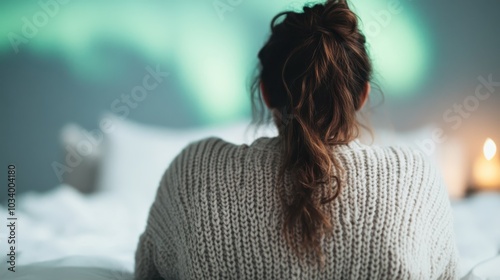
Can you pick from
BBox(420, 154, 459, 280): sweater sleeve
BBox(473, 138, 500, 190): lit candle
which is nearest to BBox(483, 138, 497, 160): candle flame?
BBox(473, 138, 500, 190): lit candle

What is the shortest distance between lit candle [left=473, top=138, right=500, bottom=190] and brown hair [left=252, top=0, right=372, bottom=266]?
154 centimetres

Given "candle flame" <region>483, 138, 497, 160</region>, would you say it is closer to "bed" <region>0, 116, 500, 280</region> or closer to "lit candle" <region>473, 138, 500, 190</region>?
"lit candle" <region>473, 138, 500, 190</region>

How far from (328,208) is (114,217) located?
3.73ft

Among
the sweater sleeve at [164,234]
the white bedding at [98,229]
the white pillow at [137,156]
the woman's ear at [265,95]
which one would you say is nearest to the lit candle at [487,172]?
the white bedding at [98,229]

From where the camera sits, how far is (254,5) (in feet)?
7.41

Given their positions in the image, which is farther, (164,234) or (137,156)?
(137,156)

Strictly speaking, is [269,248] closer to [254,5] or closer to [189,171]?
[189,171]

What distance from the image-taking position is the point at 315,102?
0.92 metres

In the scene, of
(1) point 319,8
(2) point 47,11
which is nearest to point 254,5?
(2) point 47,11

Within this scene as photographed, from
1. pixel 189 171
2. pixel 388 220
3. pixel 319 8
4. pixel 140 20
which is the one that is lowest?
pixel 388 220

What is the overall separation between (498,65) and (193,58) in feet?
4.47

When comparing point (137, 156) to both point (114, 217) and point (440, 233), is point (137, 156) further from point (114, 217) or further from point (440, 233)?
point (440, 233)

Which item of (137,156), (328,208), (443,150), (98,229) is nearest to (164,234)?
(328,208)

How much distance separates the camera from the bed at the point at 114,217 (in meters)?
1.21
